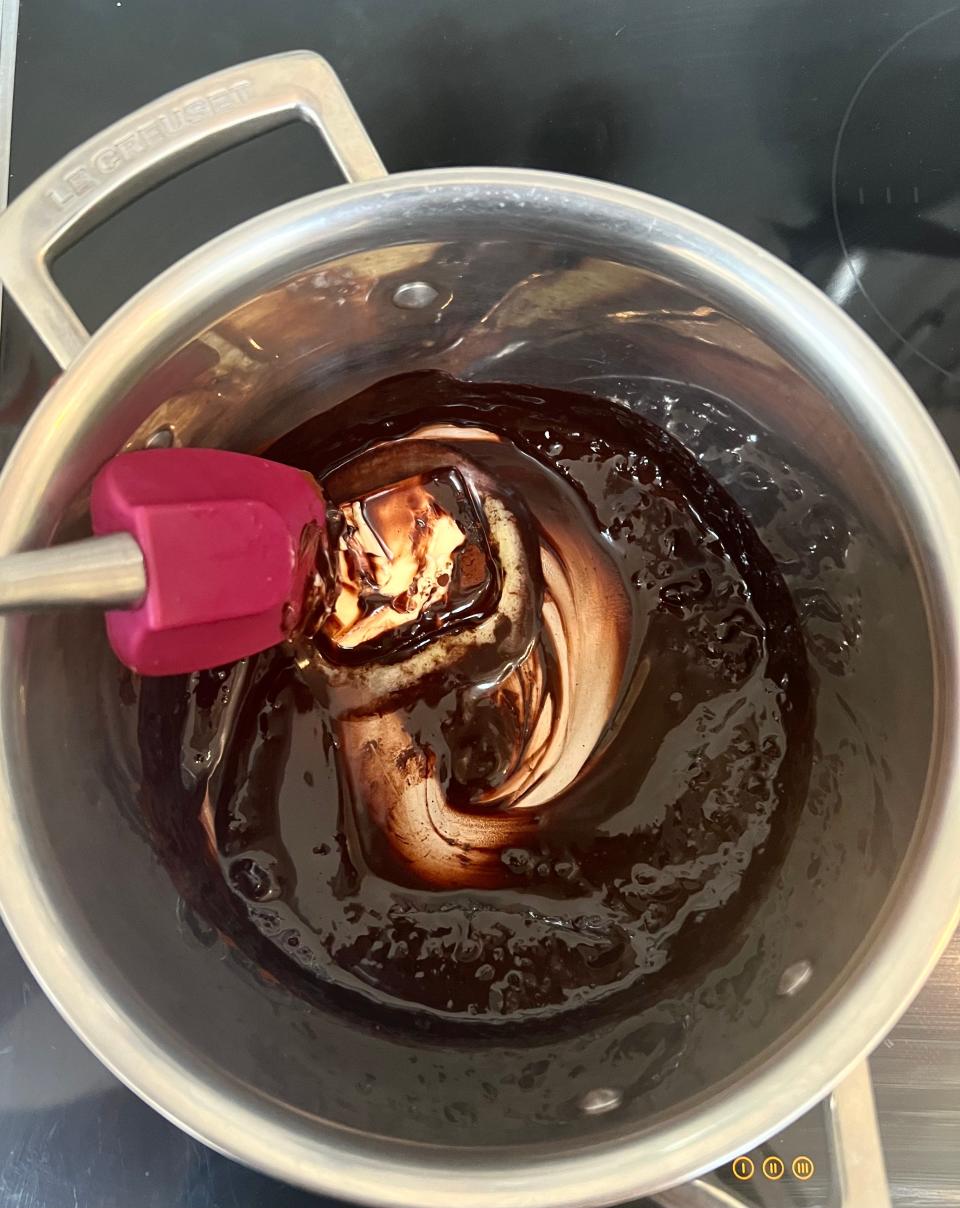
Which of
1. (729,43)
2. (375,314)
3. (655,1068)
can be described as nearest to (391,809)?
(655,1068)

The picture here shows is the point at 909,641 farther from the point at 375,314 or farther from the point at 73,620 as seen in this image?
the point at 73,620

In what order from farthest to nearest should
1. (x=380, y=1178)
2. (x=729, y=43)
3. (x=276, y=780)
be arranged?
(x=729, y=43), (x=276, y=780), (x=380, y=1178)

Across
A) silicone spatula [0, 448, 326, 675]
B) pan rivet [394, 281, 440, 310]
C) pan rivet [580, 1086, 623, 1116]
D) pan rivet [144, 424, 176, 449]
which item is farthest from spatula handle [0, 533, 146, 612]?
pan rivet [580, 1086, 623, 1116]

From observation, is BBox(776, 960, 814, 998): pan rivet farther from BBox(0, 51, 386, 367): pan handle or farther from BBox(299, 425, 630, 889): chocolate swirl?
BBox(0, 51, 386, 367): pan handle

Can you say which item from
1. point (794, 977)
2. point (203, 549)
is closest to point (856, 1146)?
point (794, 977)

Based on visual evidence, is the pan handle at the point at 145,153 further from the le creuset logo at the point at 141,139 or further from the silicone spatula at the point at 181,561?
the silicone spatula at the point at 181,561

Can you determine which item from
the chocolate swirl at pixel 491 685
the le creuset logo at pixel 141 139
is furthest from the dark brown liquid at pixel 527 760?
the le creuset logo at pixel 141 139
